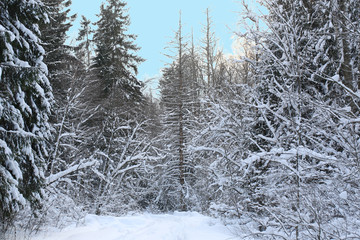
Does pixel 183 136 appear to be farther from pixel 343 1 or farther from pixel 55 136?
pixel 343 1

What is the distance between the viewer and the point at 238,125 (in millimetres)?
8938

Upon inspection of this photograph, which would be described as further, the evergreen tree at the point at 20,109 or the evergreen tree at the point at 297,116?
the evergreen tree at the point at 297,116

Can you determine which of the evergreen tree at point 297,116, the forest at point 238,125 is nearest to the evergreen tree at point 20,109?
the forest at point 238,125

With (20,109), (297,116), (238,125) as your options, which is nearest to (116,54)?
(238,125)

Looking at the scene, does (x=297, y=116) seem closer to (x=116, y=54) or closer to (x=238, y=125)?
(x=238, y=125)

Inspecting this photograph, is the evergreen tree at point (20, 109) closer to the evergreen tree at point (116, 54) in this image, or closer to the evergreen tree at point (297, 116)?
the evergreen tree at point (297, 116)

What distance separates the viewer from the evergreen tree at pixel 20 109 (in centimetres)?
472

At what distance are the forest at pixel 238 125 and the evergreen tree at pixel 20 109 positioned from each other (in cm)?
2

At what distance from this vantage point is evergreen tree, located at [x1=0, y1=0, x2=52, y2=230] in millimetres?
4723

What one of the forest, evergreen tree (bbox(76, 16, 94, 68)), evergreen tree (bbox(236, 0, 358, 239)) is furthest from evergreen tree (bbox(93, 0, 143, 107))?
evergreen tree (bbox(236, 0, 358, 239))

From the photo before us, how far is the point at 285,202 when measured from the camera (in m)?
4.72

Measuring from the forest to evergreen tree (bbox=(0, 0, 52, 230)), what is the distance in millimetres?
24

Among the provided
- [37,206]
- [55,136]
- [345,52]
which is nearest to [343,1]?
[345,52]

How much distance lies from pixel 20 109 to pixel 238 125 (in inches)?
257
